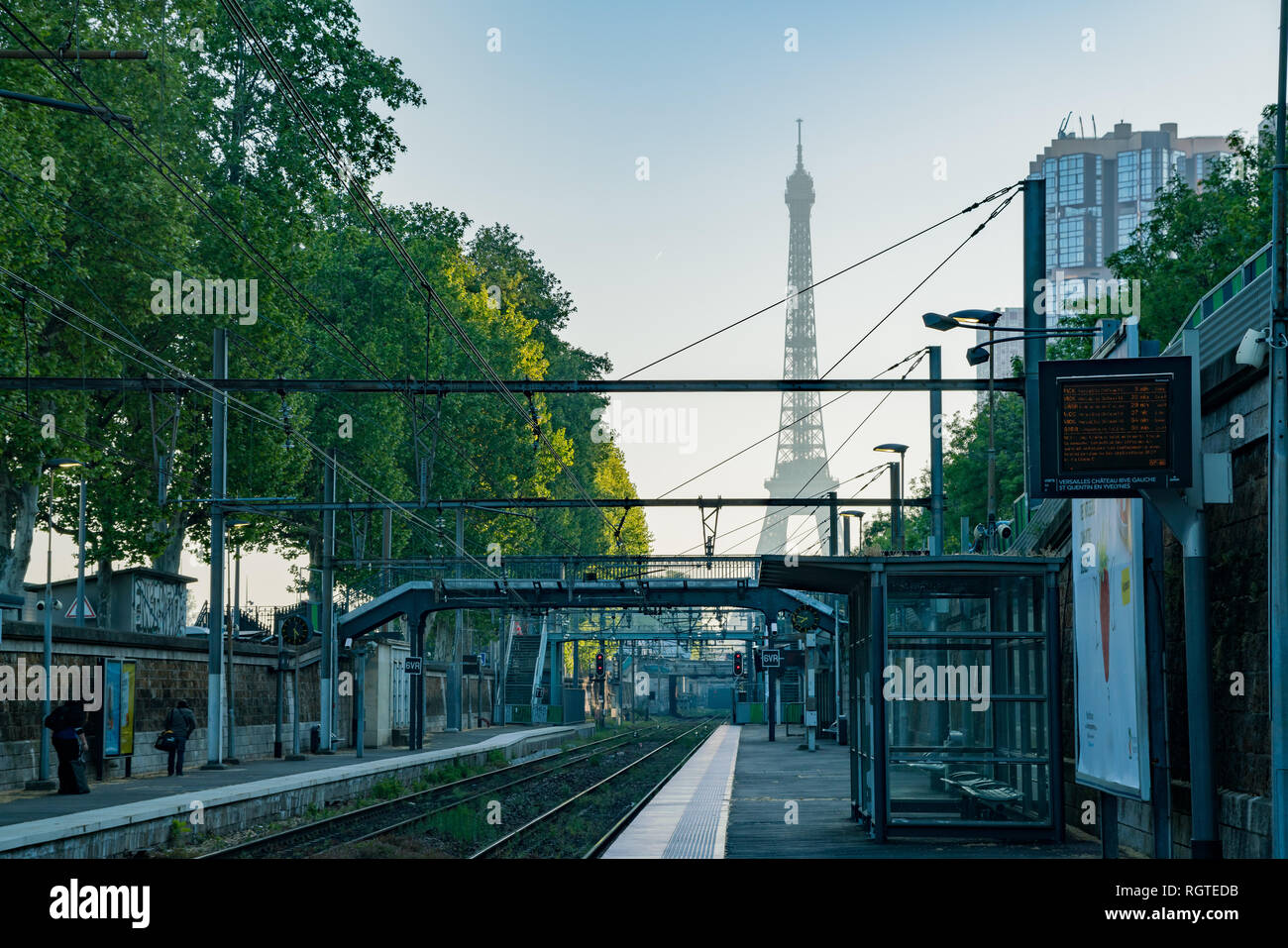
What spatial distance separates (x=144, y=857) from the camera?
1669 centimetres

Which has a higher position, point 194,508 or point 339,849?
point 194,508

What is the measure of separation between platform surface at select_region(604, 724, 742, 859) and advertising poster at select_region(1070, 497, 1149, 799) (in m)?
3.91

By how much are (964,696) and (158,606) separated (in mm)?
29902

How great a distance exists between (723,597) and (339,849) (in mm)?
29869

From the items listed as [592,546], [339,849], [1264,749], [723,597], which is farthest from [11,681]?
[592,546]

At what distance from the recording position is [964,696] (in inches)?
659

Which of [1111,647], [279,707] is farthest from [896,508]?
[1111,647]

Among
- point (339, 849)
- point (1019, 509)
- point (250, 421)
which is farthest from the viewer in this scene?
point (250, 421)

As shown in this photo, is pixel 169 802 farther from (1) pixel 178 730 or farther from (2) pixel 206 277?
(2) pixel 206 277

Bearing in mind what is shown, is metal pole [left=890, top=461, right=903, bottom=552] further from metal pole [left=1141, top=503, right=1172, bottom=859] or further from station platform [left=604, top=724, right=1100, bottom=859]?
metal pole [left=1141, top=503, right=1172, bottom=859]

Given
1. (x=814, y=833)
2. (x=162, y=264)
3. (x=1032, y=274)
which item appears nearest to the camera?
(x=814, y=833)

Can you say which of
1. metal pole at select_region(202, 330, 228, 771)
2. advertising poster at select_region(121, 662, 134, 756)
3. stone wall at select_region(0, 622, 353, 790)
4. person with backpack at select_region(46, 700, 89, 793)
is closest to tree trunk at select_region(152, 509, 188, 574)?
stone wall at select_region(0, 622, 353, 790)

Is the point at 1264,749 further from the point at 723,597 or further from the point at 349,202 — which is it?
the point at 349,202

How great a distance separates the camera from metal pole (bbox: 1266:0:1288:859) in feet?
35.5
